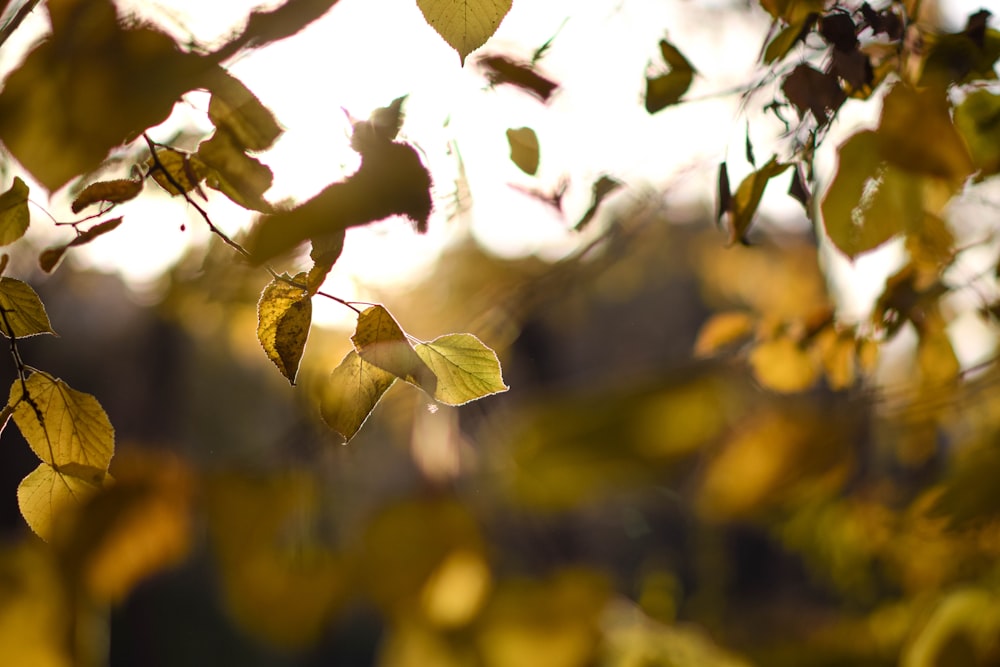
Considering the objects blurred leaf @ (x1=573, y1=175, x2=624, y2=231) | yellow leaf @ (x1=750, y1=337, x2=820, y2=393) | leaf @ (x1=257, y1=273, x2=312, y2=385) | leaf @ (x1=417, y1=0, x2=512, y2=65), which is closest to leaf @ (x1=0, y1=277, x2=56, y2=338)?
leaf @ (x1=257, y1=273, x2=312, y2=385)

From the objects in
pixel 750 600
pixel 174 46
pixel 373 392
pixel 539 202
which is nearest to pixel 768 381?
pixel 539 202

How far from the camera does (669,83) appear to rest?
1.96ft

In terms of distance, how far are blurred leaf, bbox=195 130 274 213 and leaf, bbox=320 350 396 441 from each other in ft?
0.32

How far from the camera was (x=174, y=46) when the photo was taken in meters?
0.38

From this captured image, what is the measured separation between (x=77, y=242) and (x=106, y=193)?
31 millimetres

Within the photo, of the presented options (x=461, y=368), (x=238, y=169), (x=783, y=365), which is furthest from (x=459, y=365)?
(x=783, y=365)

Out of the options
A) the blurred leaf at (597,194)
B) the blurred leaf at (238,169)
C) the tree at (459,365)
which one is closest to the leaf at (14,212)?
the tree at (459,365)

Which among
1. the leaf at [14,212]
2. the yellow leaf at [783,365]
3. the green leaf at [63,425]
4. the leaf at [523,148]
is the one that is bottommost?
the yellow leaf at [783,365]

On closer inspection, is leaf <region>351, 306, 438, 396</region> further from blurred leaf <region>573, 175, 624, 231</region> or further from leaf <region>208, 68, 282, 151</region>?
blurred leaf <region>573, 175, 624, 231</region>

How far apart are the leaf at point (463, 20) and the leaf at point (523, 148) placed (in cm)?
19

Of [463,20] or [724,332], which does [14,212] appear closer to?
[463,20]

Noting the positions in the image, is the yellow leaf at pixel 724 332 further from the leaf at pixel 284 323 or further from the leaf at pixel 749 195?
the leaf at pixel 284 323

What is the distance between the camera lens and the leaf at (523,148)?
63cm

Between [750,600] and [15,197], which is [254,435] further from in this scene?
[15,197]
